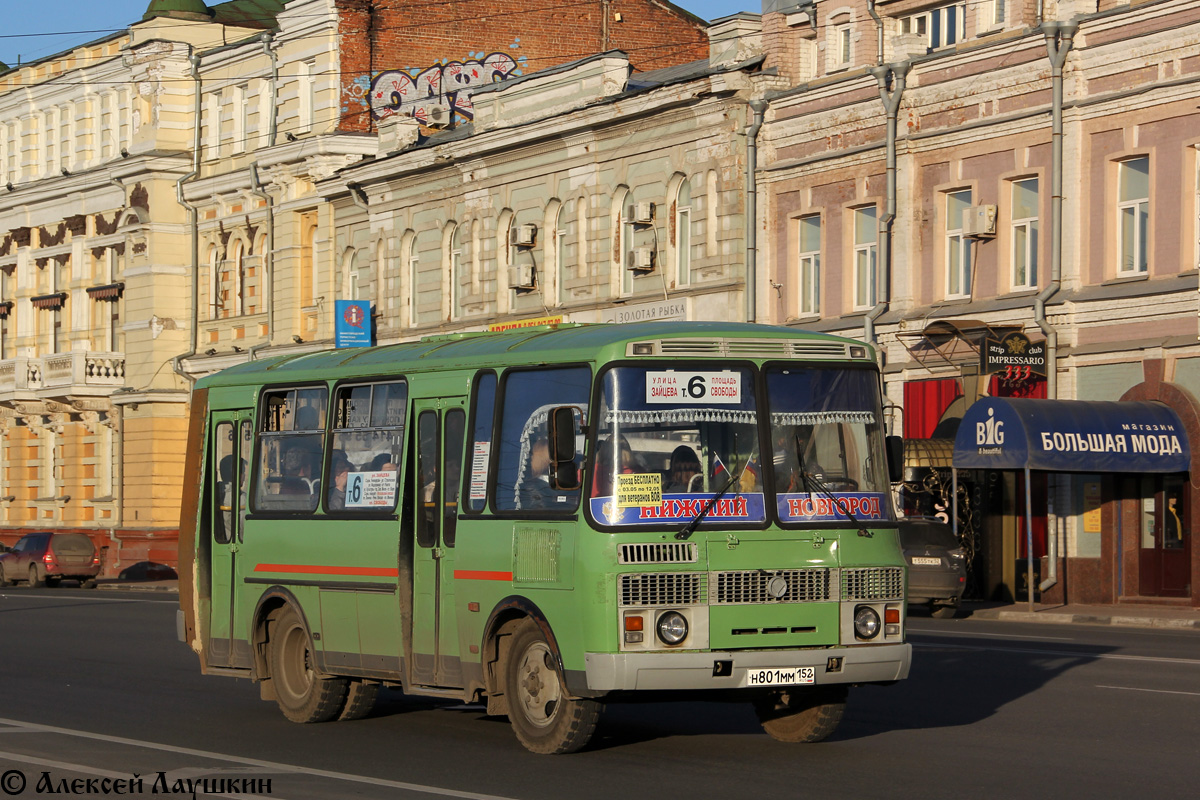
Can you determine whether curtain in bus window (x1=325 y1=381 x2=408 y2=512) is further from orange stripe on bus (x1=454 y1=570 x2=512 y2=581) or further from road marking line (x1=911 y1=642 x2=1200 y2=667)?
road marking line (x1=911 y1=642 x2=1200 y2=667)

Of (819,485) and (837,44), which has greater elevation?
(837,44)

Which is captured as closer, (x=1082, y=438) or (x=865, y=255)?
(x=1082, y=438)

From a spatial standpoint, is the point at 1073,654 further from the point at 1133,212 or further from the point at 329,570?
the point at 1133,212

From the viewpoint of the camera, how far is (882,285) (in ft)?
114

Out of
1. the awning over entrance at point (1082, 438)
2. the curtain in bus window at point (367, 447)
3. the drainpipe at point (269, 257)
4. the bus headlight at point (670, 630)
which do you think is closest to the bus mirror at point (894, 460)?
the bus headlight at point (670, 630)

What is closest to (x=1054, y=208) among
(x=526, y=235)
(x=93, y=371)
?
(x=526, y=235)

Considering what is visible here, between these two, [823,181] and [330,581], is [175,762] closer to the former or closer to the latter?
[330,581]

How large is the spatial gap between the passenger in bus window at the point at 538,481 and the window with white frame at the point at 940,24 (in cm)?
2308

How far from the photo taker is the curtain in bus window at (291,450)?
14570mm

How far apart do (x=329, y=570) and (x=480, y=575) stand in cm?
192

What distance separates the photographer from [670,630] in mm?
11703

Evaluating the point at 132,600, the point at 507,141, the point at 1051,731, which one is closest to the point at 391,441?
the point at 1051,731

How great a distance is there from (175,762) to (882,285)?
79.2ft

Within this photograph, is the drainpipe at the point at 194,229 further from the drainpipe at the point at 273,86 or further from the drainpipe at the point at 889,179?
the drainpipe at the point at 889,179
